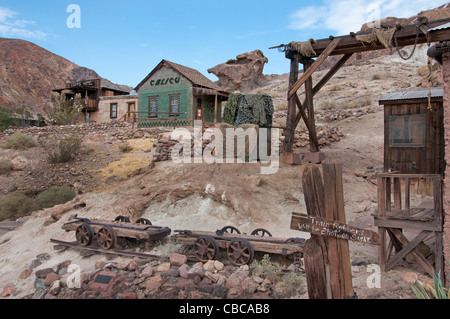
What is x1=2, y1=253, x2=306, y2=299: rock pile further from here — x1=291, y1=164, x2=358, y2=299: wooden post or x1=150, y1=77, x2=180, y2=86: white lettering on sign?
x1=150, y1=77, x2=180, y2=86: white lettering on sign

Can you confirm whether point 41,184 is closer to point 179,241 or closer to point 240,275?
point 179,241

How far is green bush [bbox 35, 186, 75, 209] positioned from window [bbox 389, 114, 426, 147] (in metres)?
12.4

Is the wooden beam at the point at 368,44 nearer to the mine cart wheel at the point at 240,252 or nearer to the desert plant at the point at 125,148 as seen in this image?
the mine cart wheel at the point at 240,252

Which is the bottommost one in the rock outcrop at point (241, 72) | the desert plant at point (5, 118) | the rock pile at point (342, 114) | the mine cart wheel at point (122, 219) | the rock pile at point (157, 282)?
the rock pile at point (157, 282)

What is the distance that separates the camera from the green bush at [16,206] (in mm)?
13202

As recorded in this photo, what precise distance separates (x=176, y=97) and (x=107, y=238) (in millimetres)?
17565

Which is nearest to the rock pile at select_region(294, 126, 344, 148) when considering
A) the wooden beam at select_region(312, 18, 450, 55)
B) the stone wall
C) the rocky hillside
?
the wooden beam at select_region(312, 18, 450, 55)

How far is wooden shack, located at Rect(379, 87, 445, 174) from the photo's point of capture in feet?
31.7

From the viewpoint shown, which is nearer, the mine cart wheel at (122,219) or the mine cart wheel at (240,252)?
the mine cart wheel at (240,252)

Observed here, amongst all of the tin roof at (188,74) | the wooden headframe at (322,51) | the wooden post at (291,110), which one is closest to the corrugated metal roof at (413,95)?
the wooden headframe at (322,51)

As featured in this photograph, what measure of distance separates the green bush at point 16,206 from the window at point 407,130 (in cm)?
1373
